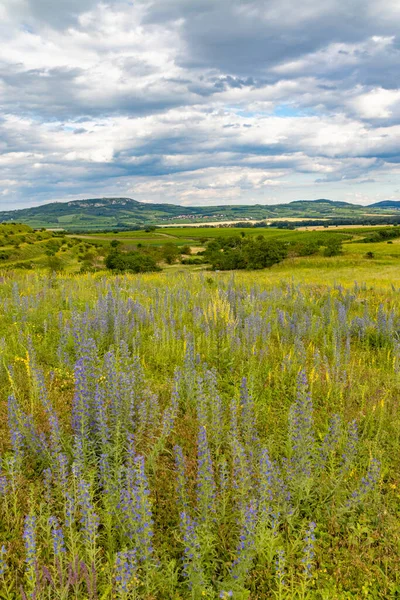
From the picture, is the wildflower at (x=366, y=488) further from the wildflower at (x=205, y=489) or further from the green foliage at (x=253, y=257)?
the green foliage at (x=253, y=257)

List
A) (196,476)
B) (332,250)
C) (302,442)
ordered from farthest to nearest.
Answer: (332,250)
(196,476)
(302,442)

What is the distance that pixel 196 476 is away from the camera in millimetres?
4406

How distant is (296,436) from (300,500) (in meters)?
0.79

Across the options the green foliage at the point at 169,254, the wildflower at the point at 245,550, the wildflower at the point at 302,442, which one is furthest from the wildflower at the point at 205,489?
the green foliage at the point at 169,254

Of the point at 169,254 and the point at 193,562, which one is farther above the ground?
the point at 169,254

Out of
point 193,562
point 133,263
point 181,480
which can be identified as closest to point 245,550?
point 193,562

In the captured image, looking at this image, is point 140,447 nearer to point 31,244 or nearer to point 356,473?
point 356,473

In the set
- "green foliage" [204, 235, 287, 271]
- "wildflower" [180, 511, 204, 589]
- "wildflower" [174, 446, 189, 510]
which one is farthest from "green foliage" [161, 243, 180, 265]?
"wildflower" [180, 511, 204, 589]

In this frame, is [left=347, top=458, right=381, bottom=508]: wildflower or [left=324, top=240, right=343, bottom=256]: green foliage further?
Answer: [left=324, top=240, right=343, bottom=256]: green foliage

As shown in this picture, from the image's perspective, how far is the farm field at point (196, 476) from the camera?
10.0ft

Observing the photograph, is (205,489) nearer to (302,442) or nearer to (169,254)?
(302,442)

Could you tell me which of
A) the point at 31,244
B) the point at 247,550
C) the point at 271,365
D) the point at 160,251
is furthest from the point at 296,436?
the point at 31,244

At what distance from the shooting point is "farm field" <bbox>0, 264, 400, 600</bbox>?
306 cm

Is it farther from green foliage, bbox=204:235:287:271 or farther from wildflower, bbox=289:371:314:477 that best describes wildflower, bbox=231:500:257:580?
green foliage, bbox=204:235:287:271
